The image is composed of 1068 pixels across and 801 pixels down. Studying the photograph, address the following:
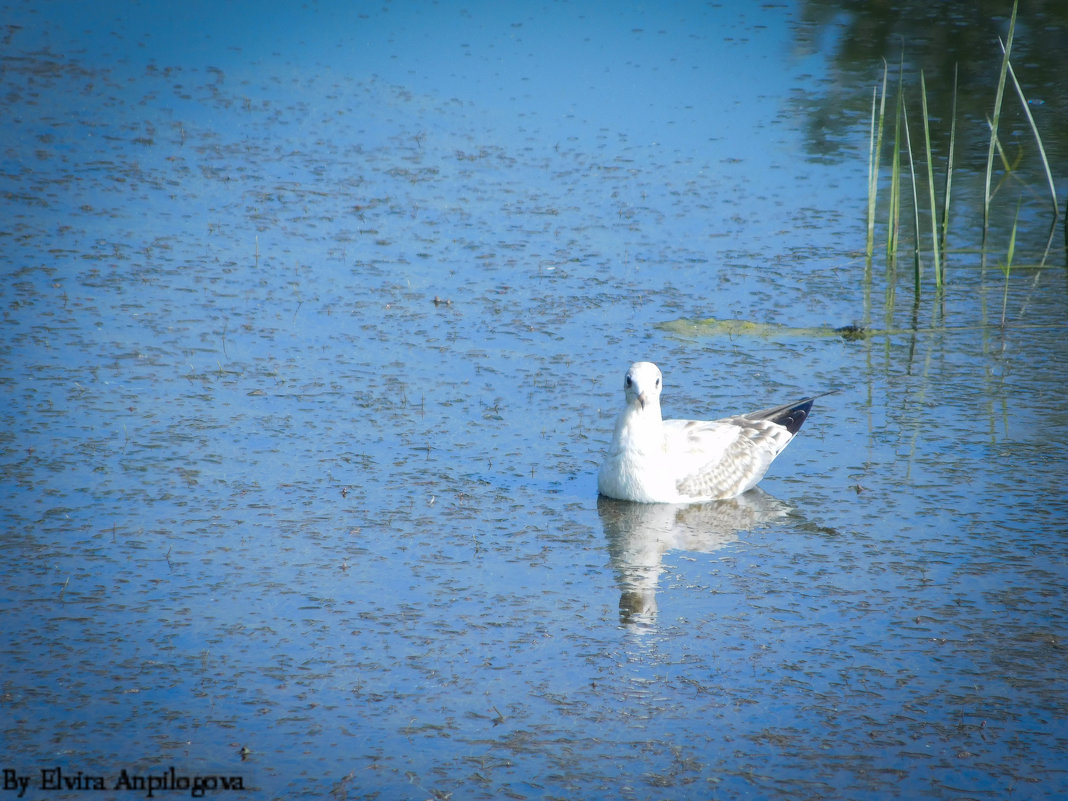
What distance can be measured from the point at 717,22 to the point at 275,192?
7.93 meters

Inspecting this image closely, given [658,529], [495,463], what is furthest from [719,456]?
[495,463]

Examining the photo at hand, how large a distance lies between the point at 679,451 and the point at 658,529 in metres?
0.48

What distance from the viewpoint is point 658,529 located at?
21.4 ft

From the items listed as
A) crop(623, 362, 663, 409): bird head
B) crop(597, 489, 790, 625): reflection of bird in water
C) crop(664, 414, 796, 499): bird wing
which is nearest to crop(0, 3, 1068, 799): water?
crop(597, 489, 790, 625): reflection of bird in water

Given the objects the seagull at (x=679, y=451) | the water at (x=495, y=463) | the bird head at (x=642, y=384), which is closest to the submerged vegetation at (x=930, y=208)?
the water at (x=495, y=463)

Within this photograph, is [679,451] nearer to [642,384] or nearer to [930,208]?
[642,384]

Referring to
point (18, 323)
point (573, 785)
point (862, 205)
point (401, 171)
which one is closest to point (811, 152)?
point (862, 205)

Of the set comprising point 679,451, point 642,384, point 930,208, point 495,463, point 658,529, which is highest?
point 930,208

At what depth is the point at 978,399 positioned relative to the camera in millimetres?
7879

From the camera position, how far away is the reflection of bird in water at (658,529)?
19.4 ft

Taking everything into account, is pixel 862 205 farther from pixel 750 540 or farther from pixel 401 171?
pixel 750 540

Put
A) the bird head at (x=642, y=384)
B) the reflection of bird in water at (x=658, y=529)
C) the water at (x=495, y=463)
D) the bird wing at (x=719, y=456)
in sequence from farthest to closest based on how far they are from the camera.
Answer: the bird wing at (x=719, y=456) → the bird head at (x=642, y=384) → the reflection of bird in water at (x=658, y=529) → the water at (x=495, y=463)

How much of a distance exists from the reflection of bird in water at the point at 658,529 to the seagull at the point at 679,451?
0.21ft

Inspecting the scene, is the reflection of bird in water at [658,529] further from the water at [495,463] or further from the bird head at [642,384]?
the bird head at [642,384]
